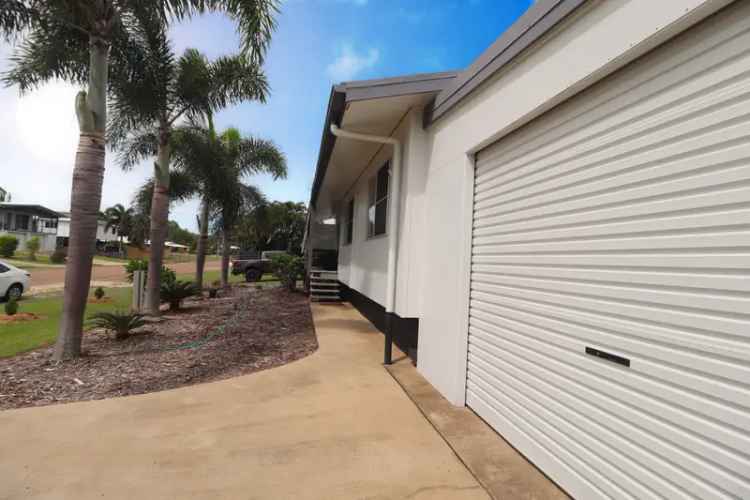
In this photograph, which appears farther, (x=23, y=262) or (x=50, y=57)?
(x=23, y=262)

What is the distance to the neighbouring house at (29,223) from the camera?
42625mm

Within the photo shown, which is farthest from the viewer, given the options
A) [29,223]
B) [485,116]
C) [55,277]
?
[29,223]

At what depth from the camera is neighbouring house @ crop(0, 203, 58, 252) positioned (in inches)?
1678

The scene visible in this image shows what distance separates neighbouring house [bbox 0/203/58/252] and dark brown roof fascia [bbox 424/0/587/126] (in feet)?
172

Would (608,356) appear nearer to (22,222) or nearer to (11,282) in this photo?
(11,282)

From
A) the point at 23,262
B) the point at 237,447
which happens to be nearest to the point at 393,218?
the point at 237,447

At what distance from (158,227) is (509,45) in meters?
8.56

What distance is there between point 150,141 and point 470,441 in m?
12.4

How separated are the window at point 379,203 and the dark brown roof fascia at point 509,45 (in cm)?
265

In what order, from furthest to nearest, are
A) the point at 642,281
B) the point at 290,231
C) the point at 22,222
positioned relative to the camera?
the point at 22,222, the point at 290,231, the point at 642,281

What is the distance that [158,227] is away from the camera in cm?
922

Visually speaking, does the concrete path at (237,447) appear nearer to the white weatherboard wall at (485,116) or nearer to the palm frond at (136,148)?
the white weatherboard wall at (485,116)

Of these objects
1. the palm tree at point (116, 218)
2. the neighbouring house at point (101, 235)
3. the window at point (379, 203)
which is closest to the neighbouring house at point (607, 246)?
the window at point (379, 203)

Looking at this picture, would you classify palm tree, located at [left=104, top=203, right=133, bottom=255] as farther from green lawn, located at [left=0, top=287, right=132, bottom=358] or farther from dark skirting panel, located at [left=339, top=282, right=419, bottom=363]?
dark skirting panel, located at [left=339, top=282, right=419, bottom=363]
